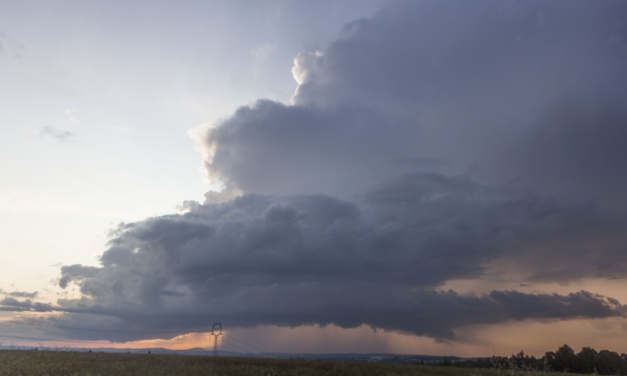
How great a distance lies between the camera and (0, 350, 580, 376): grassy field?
51.9 m

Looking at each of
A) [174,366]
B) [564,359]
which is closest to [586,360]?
[564,359]

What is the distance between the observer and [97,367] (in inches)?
2114

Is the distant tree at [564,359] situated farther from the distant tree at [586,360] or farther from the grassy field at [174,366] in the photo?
the grassy field at [174,366]

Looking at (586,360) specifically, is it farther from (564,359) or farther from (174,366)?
(174,366)

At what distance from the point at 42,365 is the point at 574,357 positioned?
14539 cm

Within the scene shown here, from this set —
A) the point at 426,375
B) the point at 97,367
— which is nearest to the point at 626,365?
the point at 426,375

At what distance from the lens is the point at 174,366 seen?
57156 millimetres

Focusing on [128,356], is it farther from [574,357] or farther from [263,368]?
[574,357]

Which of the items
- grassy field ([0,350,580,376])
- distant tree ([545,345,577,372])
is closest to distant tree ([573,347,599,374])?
distant tree ([545,345,577,372])

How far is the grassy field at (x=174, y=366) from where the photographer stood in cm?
5195

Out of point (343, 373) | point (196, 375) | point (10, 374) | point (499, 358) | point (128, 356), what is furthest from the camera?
point (128, 356)

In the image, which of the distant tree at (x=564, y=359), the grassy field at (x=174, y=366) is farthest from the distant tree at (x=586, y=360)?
the grassy field at (x=174, y=366)

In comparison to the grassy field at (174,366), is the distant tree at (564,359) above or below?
→ below

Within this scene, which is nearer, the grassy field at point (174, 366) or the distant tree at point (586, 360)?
the grassy field at point (174, 366)
